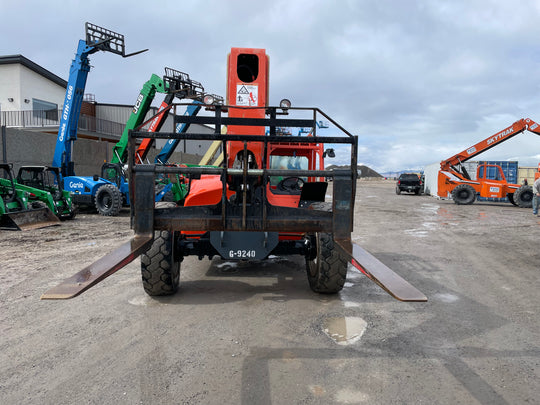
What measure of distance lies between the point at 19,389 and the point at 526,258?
8306 mm

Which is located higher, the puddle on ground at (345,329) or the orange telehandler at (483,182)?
the orange telehandler at (483,182)

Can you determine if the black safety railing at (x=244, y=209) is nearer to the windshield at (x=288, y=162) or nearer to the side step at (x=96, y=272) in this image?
the side step at (x=96, y=272)

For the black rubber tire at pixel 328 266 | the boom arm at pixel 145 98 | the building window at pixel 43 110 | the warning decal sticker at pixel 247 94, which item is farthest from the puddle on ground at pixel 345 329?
the building window at pixel 43 110

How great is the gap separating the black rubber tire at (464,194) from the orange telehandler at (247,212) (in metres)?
17.0

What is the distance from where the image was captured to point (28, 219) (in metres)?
10.4

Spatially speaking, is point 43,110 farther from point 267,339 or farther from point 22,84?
point 267,339

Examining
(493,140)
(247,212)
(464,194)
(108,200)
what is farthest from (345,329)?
(493,140)

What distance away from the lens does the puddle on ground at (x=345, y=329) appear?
3.78 m

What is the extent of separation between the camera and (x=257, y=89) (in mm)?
5289

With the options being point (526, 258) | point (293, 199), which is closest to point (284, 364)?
point (293, 199)

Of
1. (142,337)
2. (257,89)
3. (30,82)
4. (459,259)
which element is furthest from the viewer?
(30,82)

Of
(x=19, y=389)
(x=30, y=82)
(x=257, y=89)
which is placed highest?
(x=30, y=82)

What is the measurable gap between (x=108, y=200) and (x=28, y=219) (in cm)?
331

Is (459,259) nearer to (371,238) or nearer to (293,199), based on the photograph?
(371,238)
